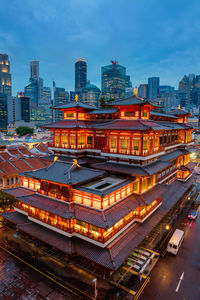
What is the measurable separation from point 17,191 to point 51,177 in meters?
9.11

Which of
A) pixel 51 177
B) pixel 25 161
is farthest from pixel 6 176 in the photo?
pixel 51 177

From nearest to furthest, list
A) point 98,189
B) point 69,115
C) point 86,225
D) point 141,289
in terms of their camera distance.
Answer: point 141,289, point 86,225, point 98,189, point 69,115

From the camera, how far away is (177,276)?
23.6m

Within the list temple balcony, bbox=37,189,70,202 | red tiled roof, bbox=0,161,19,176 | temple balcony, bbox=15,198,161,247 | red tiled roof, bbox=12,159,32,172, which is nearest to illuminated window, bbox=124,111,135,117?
temple balcony, bbox=15,198,161,247

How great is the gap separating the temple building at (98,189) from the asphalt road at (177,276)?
5.13m

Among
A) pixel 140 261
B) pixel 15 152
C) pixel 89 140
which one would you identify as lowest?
pixel 140 261

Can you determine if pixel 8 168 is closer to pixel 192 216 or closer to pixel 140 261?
pixel 140 261

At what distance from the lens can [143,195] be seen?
1087 inches

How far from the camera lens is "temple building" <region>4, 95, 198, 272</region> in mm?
21578

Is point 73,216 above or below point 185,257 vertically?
above

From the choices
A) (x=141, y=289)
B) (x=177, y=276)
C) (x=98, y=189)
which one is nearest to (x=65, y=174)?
(x=98, y=189)

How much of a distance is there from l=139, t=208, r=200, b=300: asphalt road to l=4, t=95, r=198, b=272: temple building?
513 centimetres

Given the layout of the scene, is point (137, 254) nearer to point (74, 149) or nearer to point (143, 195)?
point (143, 195)

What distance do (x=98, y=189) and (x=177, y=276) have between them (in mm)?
15207
